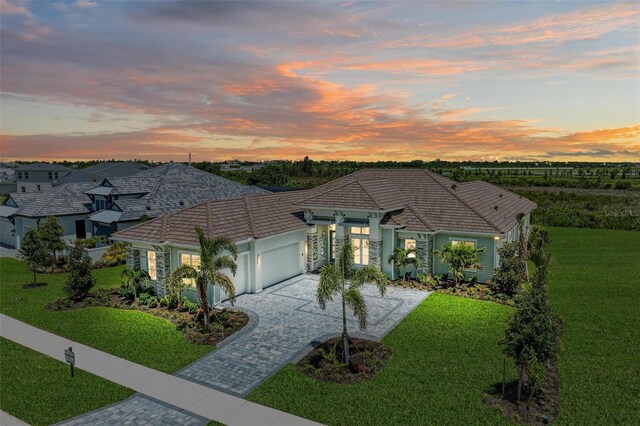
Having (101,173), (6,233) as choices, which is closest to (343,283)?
(6,233)

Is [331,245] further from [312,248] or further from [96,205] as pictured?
[96,205]

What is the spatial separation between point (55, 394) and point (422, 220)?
794 inches

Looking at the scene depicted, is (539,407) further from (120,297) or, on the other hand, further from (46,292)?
(46,292)

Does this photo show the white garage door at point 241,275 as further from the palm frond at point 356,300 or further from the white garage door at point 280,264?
the palm frond at point 356,300

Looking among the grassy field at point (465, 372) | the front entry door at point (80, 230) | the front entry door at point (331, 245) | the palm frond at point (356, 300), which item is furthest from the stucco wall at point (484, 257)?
the front entry door at point (80, 230)

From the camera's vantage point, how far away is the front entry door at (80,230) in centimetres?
3916

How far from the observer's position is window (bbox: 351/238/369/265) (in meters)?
26.1

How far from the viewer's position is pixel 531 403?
1198 cm

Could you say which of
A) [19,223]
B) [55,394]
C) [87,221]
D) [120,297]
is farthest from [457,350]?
[19,223]

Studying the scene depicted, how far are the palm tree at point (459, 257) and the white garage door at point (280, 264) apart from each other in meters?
9.17

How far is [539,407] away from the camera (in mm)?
11812

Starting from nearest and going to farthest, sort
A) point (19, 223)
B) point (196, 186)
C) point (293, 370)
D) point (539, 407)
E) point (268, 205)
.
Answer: point (539, 407) < point (293, 370) < point (268, 205) < point (19, 223) < point (196, 186)

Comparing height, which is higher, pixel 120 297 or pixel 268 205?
pixel 268 205

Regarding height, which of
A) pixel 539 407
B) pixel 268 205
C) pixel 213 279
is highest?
pixel 268 205
